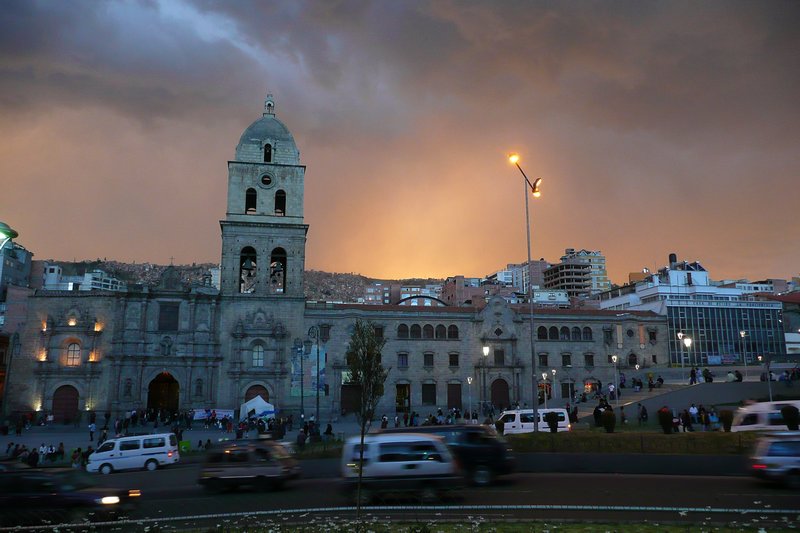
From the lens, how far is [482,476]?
19.7 meters

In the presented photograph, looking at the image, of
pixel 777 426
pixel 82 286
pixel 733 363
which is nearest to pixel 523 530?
pixel 777 426

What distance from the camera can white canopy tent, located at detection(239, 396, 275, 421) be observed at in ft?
156

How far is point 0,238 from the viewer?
44.5 ft

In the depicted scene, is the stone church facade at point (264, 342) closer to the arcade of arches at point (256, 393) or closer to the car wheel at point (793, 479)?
the arcade of arches at point (256, 393)

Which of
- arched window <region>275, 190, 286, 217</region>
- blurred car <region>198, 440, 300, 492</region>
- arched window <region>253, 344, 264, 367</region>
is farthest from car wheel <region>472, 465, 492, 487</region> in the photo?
arched window <region>275, 190, 286, 217</region>

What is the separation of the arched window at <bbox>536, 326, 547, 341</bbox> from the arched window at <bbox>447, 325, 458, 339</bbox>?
8364 millimetres

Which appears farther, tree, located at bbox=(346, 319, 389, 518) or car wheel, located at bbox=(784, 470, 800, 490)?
tree, located at bbox=(346, 319, 389, 518)

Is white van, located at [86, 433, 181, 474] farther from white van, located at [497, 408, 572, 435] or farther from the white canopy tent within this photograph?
the white canopy tent

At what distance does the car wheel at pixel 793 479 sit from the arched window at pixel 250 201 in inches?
1807

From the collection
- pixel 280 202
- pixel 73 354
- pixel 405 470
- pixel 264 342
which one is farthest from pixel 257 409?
pixel 405 470

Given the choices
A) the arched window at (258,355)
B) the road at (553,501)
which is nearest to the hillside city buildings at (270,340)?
the arched window at (258,355)

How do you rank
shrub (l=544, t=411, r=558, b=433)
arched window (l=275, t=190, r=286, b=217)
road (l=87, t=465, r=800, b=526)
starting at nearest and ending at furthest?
road (l=87, t=465, r=800, b=526)
shrub (l=544, t=411, r=558, b=433)
arched window (l=275, t=190, r=286, b=217)

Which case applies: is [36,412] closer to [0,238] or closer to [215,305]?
[215,305]

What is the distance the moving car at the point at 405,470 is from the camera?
54.5 feet
